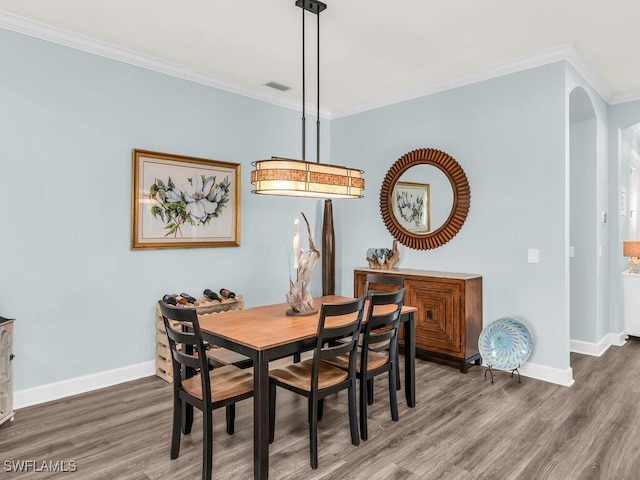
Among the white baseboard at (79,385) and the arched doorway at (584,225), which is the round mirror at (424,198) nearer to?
the arched doorway at (584,225)

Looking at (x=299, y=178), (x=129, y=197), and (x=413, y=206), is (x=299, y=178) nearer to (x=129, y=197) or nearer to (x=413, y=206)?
(x=129, y=197)

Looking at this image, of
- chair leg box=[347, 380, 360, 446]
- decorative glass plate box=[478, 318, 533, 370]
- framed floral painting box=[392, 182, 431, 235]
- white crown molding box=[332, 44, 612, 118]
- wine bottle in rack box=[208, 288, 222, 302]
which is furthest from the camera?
framed floral painting box=[392, 182, 431, 235]

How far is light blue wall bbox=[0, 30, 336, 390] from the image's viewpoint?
9.93 feet

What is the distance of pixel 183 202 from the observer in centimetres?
388

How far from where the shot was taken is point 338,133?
17.5ft

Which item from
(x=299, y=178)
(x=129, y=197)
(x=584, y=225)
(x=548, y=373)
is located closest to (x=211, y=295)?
(x=129, y=197)

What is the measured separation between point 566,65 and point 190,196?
11.2 ft

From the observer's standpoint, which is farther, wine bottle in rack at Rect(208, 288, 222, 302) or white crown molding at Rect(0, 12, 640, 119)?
wine bottle in rack at Rect(208, 288, 222, 302)

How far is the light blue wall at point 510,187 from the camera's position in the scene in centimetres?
354

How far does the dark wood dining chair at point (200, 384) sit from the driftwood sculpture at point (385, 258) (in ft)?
7.80

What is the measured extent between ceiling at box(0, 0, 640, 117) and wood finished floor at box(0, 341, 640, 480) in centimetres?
271

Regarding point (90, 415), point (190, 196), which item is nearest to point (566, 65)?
point (190, 196)

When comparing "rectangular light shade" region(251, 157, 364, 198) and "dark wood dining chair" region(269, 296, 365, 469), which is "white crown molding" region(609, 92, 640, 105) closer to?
"rectangular light shade" region(251, 157, 364, 198)

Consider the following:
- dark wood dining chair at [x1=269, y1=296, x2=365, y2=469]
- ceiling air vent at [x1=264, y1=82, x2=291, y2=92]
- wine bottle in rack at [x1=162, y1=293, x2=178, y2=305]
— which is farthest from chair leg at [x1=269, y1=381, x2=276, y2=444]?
ceiling air vent at [x1=264, y1=82, x2=291, y2=92]
